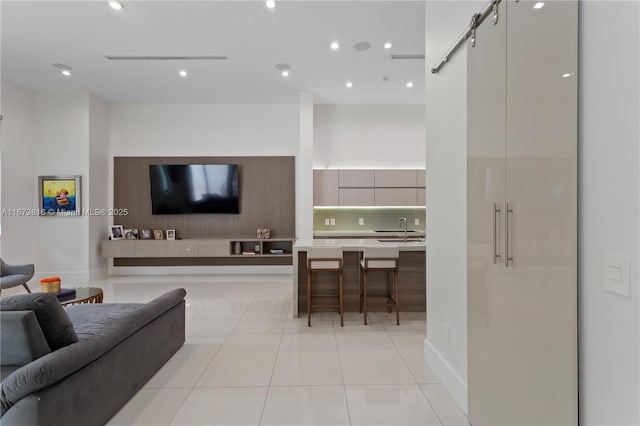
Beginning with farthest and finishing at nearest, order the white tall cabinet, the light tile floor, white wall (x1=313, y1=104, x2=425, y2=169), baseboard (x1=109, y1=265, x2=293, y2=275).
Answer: white wall (x1=313, y1=104, x2=425, y2=169) → baseboard (x1=109, y1=265, x2=293, y2=275) → the light tile floor → the white tall cabinet

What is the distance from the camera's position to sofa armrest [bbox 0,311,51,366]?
1.77 meters

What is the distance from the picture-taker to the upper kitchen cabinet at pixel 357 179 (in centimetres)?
680

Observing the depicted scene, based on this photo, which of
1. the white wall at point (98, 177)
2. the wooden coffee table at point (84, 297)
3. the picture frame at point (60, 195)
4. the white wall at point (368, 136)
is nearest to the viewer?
the wooden coffee table at point (84, 297)

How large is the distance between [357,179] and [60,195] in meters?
5.71

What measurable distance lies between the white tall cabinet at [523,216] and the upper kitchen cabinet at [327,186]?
4714 mm

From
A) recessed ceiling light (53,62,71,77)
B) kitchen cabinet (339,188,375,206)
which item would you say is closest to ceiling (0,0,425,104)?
recessed ceiling light (53,62,71,77)

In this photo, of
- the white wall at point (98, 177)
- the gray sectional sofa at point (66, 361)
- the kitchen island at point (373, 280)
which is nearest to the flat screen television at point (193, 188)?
the white wall at point (98, 177)

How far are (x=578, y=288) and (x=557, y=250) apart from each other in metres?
0.16

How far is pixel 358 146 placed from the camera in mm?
7215

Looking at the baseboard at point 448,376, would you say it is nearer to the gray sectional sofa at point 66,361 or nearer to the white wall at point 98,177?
the gray sectional sofa at point 66,361

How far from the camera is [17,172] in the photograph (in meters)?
6.11

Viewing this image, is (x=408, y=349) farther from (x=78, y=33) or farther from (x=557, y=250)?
(x=78, y=33)

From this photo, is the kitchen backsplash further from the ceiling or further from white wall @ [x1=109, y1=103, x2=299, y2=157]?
the ceiling

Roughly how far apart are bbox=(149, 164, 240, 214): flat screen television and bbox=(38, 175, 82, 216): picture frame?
1.29 meters
